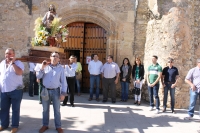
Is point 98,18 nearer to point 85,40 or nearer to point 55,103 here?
point 85,40

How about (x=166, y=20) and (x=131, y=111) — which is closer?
(x=131, y=111)

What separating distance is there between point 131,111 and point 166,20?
331cm

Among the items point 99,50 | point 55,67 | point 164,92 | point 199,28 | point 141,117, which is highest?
point 199,28

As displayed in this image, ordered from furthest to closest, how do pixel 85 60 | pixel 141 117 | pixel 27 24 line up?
pixel 85 60
pixel 27 24
pixel 141 117

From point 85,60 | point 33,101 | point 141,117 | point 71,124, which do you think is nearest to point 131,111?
point 141,117

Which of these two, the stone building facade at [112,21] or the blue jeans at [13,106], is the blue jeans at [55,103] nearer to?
the blue jeans at [13,106]

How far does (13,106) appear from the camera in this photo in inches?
171

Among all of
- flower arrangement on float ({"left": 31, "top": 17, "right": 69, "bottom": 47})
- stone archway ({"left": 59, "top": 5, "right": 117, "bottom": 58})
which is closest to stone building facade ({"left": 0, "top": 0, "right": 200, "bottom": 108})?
stone archway ({"left": 59, "top": 5, "right": 117, "bottom": 58})

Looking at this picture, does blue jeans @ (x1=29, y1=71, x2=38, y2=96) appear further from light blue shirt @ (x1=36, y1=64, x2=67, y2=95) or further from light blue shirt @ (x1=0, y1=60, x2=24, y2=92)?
light blue shirt @ (x1=36, y1=64, x2=67, y2=95)

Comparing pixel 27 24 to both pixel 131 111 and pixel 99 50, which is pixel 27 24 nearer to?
pixel 99 50

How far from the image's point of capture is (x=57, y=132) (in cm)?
441

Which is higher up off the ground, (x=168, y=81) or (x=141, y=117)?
(x=168, y=81)

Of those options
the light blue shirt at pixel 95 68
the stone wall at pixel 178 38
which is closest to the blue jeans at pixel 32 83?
the light blue shirt at pixel 95 68

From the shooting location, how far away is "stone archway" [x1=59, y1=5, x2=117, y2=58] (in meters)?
8.77
